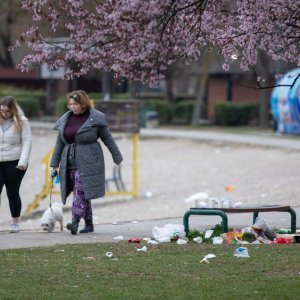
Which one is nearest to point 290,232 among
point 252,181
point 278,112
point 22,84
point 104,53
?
point 104,53

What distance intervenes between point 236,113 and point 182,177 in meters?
19.7

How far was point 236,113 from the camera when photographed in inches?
1928

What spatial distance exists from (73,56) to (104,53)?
0.33 m

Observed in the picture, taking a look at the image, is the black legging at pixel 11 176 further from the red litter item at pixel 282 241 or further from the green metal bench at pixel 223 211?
the red litter item at pixel 282 241

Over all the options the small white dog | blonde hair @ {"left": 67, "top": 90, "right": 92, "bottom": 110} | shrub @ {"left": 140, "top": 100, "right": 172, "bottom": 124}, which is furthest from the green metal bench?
shrub @ {"left": 140, "top": 100, "right": 172, "bottom": 124}

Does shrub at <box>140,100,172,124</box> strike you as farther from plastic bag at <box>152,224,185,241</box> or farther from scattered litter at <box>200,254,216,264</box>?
scattered litter at <box>200,254,216,264</box>

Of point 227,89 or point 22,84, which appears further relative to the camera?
point 22,84

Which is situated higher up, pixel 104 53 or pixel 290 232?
pixel 104 53

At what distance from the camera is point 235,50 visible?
10.6 metres

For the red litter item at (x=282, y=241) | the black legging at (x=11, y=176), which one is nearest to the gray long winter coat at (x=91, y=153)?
the black legging at (x=11, y=176)

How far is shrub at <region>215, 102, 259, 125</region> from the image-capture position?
4872 cm

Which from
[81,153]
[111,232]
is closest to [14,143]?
[81,153]

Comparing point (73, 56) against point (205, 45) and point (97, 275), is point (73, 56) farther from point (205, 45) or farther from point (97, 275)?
point (97, 275)

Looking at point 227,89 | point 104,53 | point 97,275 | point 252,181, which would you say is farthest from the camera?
point 227,89
